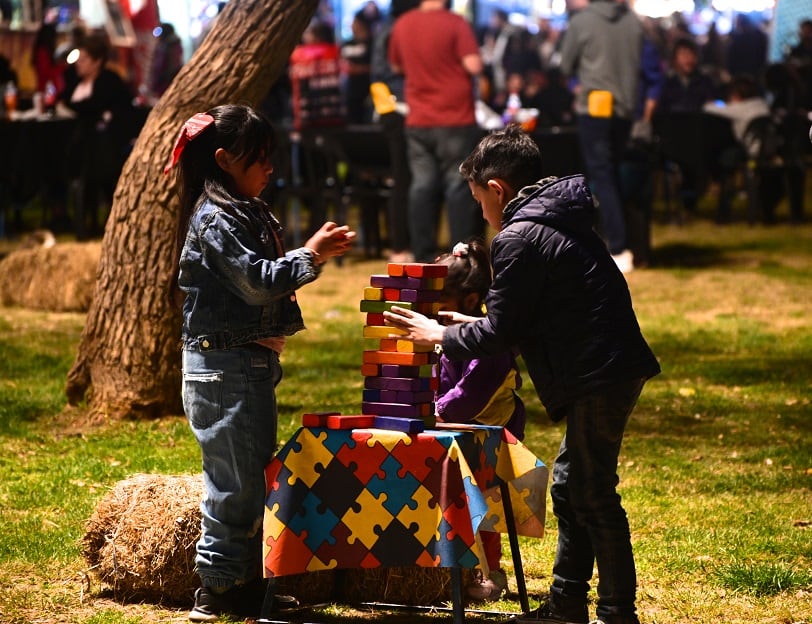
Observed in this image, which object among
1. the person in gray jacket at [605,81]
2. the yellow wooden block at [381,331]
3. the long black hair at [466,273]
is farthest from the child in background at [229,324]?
the person in gray jacket at [605,81]

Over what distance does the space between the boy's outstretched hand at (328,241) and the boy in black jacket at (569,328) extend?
10.0 inches

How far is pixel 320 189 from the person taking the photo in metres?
14.7

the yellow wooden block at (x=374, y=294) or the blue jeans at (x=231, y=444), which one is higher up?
Answer: the yellow wooden block at (x=374, y=294)

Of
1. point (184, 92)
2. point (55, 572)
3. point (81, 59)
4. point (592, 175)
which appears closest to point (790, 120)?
point (592, 175)

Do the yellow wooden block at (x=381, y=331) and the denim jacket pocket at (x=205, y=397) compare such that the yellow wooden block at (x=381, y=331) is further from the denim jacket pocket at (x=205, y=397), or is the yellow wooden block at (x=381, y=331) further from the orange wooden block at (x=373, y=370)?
the denim jacket pocket at (x=205, y=397)

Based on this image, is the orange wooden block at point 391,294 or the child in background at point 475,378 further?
the child in background at point 475,378

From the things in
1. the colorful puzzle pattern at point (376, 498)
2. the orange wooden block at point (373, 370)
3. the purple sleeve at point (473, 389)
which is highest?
the orange wooden block at point (373, 370)

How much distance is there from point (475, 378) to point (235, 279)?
0.90 m

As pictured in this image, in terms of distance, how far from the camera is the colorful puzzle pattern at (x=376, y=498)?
13.0 feet

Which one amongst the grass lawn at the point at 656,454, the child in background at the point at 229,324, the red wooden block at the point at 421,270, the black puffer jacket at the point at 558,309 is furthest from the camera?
the grass lawn at the point at 656,454

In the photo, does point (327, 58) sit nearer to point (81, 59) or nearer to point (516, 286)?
point (81, 59)

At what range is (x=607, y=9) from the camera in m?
12.9

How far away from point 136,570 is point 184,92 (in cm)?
336

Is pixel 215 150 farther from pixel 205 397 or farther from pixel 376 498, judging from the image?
pixel 376 498
